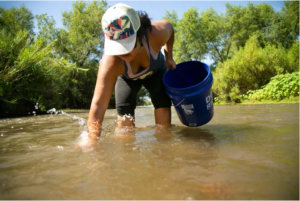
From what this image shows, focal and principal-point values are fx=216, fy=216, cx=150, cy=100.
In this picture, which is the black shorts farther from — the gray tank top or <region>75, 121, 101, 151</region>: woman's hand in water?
<region>75, 121, 101, 151</region>: woman's hand in water

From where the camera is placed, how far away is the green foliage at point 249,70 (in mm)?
12266

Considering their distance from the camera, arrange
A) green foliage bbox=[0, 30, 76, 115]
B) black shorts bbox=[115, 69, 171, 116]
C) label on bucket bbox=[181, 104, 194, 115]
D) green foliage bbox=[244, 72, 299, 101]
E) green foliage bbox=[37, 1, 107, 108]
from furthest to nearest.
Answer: green foliage bbox=[37, 1, 107, 108]
green foliage bbox=[244, 72, 299, 101]
green foliage bbox=[0, 30, 76, 115]
black shorts bbox=[115, 69, 171, 116]
label on bucket bbox=[181, 104, 194, 115]

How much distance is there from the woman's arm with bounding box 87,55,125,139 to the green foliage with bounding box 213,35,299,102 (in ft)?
38.9

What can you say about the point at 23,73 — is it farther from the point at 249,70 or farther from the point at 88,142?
the point at 249,70

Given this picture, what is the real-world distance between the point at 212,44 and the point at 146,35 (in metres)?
26.3

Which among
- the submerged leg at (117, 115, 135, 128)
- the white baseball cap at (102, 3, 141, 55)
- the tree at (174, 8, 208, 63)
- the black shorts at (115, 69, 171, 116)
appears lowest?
the submerged leg at (117, 115, 135, 128)

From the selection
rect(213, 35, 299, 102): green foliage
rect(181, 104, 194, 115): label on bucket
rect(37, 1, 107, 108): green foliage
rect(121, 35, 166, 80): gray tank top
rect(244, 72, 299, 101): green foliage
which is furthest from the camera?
rect(37, 1, 107, 108): green foliage

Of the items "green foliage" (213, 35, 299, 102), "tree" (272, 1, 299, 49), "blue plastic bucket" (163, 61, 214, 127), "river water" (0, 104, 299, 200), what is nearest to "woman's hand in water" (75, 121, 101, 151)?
"river water" (0, 104, 299, 200)

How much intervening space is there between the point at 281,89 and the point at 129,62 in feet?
33.0

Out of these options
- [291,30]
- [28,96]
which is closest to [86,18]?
[28,96]

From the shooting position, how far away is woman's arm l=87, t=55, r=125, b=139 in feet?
6.87

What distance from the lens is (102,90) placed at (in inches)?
83.3

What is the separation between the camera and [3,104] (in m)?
6.88

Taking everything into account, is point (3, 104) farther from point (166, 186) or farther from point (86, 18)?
point (86, 18)
